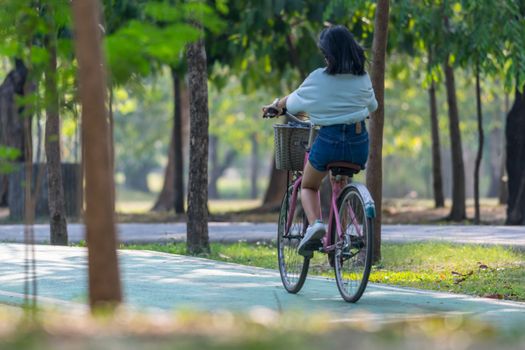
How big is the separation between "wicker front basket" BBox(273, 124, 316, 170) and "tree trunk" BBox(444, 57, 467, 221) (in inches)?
574

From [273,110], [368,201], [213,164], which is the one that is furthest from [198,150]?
[213,164]

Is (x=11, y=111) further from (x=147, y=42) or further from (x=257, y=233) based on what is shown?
(x=147, y=42)

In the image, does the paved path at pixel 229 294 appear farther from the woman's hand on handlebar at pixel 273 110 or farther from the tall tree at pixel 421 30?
the tall tree at pixel 421 30

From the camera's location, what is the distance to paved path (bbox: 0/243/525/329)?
339 inches

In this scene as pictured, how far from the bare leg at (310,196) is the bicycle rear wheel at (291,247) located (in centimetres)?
36

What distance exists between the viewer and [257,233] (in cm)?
1880

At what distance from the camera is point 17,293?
9.29m

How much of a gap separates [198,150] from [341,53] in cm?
553

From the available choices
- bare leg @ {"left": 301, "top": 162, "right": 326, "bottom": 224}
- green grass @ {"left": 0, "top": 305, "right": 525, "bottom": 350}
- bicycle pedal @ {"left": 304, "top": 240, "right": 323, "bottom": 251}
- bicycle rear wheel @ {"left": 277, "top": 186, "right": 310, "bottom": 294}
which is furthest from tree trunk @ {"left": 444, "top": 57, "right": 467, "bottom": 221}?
green grass @ {"left": 0, "top": 305, "right": 525, "bottom": 350}

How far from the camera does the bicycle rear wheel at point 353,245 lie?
29.0 feet

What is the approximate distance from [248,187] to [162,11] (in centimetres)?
9687

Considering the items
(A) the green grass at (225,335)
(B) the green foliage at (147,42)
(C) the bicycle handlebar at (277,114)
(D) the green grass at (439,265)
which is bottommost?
(D) the green grass at (439,265)

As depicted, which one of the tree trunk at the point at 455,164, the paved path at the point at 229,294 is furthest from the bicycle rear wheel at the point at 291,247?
the tree trunk at the point at 455,164

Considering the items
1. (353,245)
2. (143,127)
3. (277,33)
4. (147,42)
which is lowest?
(353,245)
